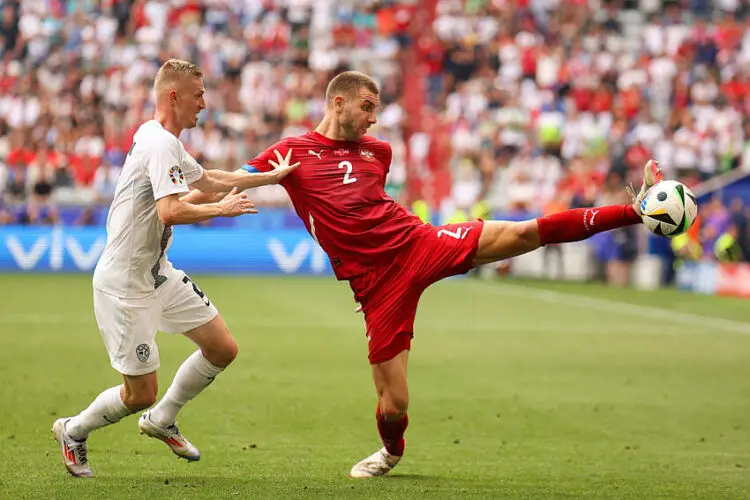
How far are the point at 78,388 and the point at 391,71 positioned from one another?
68.4ft

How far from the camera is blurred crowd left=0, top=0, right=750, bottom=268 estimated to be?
27.3 m

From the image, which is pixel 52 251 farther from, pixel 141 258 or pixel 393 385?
pixel 393 385

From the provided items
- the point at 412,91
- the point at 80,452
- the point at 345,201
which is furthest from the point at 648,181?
the point at 412,91

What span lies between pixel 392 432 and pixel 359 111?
191cm

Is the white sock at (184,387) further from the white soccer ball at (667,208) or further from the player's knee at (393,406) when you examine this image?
the white soccer ball at (667,208)

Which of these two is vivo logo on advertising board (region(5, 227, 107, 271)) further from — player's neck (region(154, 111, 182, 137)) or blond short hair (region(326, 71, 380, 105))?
player's neck (region(154, 111, 182, 137))

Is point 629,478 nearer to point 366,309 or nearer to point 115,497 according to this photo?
point 366,309

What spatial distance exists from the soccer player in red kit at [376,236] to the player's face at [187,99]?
64 centimetres

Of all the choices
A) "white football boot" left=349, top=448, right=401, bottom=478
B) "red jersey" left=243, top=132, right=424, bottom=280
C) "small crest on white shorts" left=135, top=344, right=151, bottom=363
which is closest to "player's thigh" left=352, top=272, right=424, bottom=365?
"red jersey" left=243, top=132, right=424, bottom=280

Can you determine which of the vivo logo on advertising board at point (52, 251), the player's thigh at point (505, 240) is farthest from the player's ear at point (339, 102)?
the vivo logo on advertising board at point (52, 251)

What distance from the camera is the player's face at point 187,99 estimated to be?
21.8 ft

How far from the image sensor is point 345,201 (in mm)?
7160

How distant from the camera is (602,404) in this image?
33.0 ft

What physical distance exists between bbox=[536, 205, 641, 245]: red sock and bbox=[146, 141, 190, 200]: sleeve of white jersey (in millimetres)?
2074
